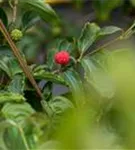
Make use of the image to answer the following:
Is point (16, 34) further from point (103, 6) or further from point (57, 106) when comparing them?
point (103, 6)

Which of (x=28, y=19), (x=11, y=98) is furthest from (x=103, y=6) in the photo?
(x=11, y=98)

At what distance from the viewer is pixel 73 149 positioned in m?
0.29


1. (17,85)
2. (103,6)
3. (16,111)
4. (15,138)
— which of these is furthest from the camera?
(103,6)

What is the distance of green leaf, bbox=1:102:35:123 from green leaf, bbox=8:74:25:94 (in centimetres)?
7

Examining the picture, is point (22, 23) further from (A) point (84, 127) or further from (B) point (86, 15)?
(B) point (86, 15)

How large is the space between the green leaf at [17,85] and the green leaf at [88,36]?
0.15m

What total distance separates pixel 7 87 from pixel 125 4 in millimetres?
1676

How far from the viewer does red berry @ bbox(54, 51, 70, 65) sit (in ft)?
3.03

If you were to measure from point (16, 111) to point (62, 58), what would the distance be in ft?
0.65

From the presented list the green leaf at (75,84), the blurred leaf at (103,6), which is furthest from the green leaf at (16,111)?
the blurred leaf at (103,6)

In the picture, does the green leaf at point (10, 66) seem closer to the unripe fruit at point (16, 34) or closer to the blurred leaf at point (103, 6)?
the unripe fruit at point (16, 34)

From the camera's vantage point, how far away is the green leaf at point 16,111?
0.74m

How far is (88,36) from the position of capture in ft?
3.19

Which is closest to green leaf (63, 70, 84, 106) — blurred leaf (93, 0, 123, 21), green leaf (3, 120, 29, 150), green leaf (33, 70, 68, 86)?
green leaf (33, 70, 68, 86)
